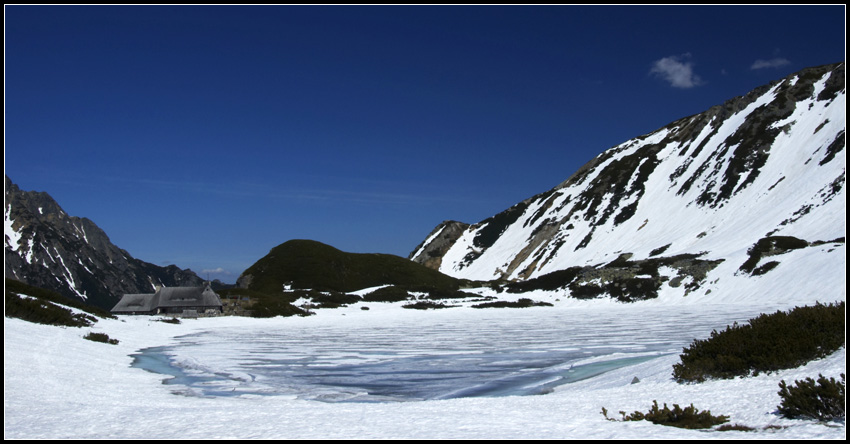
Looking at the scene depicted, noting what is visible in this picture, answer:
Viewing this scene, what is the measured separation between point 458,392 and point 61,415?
6.41 m

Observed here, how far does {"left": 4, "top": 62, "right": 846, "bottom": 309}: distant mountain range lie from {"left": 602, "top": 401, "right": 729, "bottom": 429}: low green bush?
44.2 meters

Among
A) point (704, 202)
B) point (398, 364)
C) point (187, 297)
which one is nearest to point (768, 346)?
point (398, 364)

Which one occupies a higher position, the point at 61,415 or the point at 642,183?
the point at 642,183

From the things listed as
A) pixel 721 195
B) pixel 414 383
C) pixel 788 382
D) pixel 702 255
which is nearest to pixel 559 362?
pixel 414 383

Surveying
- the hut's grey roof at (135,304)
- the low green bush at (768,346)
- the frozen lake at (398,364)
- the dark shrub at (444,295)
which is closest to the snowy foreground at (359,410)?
the low green bush at (768,346)

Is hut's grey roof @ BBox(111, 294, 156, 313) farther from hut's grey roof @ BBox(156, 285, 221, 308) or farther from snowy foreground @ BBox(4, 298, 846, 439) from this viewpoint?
Result: snowy foreground @ BBox(4, 298, 846, 439)

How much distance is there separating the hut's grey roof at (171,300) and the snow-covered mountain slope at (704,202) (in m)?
42.6

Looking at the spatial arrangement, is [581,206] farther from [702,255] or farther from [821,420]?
[821,420]

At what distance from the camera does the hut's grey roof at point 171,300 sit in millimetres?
53969

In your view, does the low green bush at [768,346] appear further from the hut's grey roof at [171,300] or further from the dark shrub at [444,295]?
the dark shrub at [444,295]

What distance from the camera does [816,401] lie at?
6305 millimetres

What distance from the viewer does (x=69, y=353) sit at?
14.4 m

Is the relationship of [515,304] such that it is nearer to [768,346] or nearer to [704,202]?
[704,202]

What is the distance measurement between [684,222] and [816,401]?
99272 mm
